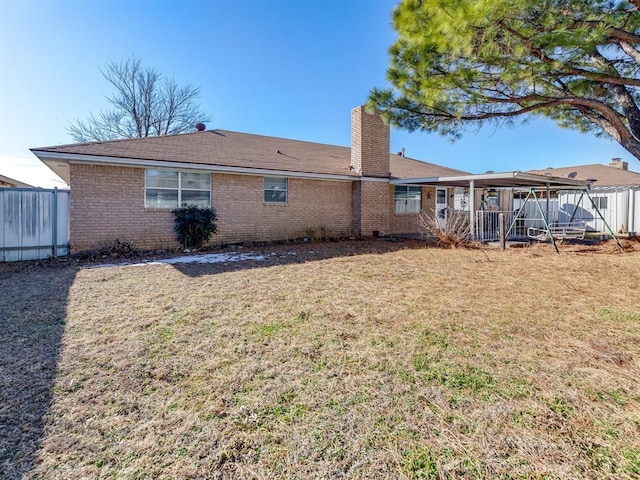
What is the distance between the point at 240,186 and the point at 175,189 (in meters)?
2.07

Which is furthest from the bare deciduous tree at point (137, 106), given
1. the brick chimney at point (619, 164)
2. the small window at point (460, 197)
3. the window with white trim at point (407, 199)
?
the brick chimney at point (619, 164)

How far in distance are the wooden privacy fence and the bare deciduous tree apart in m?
18.1

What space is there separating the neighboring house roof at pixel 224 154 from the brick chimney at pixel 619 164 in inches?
664

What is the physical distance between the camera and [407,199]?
15.5 m

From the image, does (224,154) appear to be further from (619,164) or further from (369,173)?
(619,164)

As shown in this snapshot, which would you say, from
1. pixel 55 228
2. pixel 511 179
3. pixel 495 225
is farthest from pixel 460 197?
pixel 55 228

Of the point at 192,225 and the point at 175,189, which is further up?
the point at 175,189

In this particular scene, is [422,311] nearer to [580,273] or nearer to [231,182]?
[580,273]

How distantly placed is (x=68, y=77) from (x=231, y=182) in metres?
10.1

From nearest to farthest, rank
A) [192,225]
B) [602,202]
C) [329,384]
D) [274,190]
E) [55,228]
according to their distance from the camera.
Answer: [329,384]
[55,228]
[192,225]
[274,190]
[602,202]

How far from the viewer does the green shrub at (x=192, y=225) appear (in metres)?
9.95

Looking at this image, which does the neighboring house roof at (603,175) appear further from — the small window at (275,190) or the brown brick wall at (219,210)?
the small window at (275,190)

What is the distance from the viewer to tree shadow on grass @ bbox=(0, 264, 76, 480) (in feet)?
6.19

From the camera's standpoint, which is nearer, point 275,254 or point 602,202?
point 275,254
